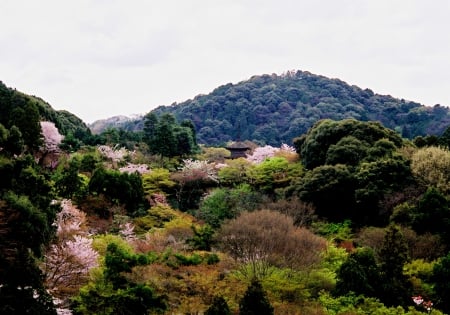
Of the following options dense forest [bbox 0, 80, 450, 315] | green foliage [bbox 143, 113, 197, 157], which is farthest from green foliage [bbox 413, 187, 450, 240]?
green foliage [bbox 143, 113, 197, 157]

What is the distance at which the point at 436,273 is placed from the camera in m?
15.6

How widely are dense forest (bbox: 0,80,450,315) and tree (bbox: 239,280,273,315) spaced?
3 centimetres

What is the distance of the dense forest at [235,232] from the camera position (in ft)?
44.3

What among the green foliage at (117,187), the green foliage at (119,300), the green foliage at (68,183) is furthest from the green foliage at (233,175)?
the green foliage at (119,300)

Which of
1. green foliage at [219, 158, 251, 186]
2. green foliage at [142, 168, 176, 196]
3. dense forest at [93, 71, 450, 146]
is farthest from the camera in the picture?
dense forest at [93, 71, 450, 146]

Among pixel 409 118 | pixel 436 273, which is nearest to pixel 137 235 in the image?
pixel 436 273

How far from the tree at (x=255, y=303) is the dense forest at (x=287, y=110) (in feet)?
207

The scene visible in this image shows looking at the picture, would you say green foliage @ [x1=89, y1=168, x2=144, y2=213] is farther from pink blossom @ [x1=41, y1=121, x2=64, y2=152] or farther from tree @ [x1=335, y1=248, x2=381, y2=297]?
tree @ [x1=335, y1=248, x2=381, y2=297]

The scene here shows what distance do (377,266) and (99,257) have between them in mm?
8946

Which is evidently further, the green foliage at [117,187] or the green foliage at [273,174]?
the green foliage at [273,174]

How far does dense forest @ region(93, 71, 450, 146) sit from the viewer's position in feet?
258

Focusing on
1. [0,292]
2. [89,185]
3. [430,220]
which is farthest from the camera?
[89,185]

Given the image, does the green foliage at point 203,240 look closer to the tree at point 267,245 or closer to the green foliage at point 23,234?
the tree at point 267,245

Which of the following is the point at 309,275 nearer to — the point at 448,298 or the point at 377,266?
the point at 377,266
